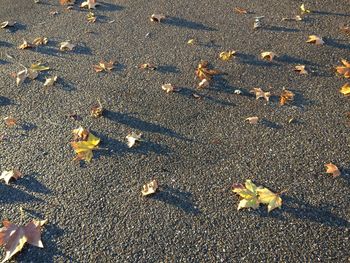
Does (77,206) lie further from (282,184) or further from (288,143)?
(288,143)

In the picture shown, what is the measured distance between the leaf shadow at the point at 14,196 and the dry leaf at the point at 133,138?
2.73ft

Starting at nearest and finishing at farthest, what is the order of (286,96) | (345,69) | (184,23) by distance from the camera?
1. (286,96)
2. (345,69)
3. (184,23)

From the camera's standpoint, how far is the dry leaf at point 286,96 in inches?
143

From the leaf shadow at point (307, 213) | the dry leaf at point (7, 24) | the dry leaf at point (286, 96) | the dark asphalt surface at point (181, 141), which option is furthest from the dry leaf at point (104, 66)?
the leaf shadow at point (307, 213)

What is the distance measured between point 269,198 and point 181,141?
0.88 metres

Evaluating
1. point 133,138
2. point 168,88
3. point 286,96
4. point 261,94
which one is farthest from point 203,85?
point 133,138

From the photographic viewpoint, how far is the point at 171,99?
12.3ft

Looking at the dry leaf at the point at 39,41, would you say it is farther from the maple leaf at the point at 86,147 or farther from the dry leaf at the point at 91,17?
the maple leaf at the point at 86,147

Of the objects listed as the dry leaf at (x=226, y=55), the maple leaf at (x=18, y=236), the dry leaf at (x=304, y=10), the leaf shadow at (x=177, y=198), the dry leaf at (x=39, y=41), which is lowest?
the maple leaf at (x=18, y=236)

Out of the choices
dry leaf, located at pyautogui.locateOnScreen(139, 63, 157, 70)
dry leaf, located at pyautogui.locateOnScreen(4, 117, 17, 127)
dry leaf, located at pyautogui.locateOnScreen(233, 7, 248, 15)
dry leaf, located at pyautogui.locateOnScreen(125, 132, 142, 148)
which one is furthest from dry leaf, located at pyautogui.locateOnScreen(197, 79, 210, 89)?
dry leaf, located at pyautogui.locateOnScreen(4, 117, 17, 127)

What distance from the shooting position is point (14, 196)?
2.94 m

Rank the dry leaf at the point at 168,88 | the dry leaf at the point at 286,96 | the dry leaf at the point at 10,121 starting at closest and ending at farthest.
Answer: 1. the dry leaf at the point at 10,121
2. the dry leaf at the point at 286,96
3. the dry leaf at the point at 168,88

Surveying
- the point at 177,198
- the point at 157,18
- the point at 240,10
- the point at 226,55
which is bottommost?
the point at 177,198

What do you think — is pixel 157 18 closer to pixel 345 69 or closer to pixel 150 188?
pixel 345 69
